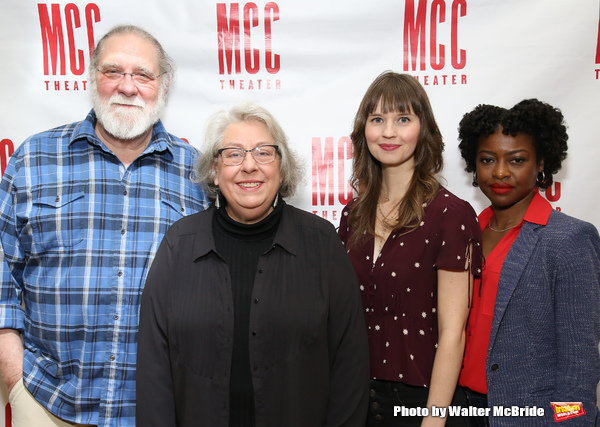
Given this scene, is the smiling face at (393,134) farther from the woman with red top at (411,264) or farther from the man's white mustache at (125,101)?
the man's white mustache at (125,101)

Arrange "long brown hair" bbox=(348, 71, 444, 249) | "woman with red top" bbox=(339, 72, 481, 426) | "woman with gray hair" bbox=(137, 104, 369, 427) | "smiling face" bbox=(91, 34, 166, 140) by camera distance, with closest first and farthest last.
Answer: "woman with gray hair" bbox=(137, 104, 369, 427), "woman with red top" bbox=(339, 72, 481, 426), "long brown hair" bbox=(348, 71, 444, 249), "smiling face" bbox=(91, 34, 166, 140)

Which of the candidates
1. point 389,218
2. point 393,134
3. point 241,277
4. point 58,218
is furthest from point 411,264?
point 58,218

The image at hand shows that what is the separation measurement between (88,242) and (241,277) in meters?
0.60

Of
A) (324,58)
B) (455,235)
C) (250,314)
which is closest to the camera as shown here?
(250,314)

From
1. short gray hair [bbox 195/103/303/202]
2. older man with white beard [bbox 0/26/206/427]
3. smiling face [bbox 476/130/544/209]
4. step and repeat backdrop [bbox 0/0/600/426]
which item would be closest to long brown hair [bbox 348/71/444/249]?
smiling face [bbox 476/130/544/209]

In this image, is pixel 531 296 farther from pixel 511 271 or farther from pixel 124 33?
pixel 124 33

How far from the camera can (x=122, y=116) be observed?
165cm

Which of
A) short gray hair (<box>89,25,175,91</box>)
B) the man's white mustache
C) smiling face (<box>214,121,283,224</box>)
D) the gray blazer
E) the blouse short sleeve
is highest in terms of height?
short gray hair (<box>89,25,175,91</box>)

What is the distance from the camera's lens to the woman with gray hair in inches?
52.2

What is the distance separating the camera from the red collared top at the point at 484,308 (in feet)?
5.08

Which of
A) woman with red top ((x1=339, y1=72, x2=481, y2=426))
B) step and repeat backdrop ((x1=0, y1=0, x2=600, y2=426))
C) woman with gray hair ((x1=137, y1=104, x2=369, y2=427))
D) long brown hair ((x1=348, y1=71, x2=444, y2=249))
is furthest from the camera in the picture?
step and repeat backdrop ((x1=0, y1=0, x2=600, y2=426))

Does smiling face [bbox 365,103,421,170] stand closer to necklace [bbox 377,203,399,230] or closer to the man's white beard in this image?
necklace [bbox 377,203,399,230]

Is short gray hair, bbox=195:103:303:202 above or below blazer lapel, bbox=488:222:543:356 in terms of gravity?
above

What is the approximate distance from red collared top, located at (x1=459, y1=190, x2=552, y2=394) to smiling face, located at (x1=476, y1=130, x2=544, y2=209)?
7 centimetres
